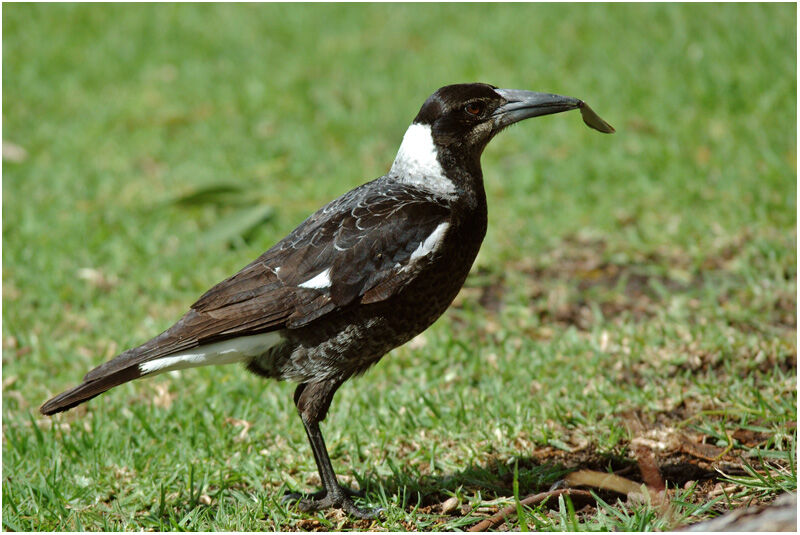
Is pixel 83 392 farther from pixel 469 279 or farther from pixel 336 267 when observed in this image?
pixel 469 279

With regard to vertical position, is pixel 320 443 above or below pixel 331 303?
below

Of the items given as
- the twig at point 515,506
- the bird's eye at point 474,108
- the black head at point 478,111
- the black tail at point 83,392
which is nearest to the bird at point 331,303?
the black tail at point 83,392

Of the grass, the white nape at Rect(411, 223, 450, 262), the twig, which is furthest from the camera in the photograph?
the grass

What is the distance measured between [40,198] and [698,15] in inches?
184

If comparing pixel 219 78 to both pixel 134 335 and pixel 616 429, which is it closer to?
pixel 134 335

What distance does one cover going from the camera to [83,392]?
8.66 feet

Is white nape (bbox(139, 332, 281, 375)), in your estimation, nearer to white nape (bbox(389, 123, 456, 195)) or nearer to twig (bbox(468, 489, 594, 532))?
white nape (bbox(389, 123, 456, 195))

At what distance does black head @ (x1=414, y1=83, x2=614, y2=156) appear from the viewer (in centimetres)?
296

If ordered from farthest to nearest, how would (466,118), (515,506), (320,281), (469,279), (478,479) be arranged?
(469,279), (466,118), (478,479), (320,281), (515,506)

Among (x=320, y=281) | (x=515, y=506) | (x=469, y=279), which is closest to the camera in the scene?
(x=515, y=506)

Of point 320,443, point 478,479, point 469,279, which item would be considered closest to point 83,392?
point 320,443

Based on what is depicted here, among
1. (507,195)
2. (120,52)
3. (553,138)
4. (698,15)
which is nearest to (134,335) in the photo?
(507,195)

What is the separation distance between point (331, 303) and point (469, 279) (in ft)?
5.98

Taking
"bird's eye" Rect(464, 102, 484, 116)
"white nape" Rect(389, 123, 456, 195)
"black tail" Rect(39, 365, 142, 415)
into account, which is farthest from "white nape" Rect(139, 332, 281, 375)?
"bird's eye" Rect(464, 102, 484, 116)
